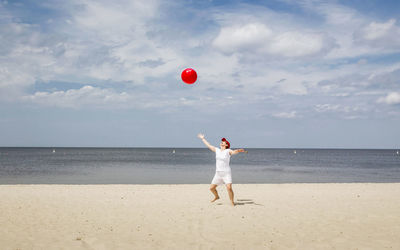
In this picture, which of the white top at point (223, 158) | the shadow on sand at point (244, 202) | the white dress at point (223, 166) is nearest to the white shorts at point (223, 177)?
the white dress at point (223, 166)

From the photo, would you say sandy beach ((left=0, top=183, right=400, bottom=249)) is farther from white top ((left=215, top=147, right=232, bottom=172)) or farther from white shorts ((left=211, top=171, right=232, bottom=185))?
→ white top ((left=215, top=147, right=232, bottom=172))

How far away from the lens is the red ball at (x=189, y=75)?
1002 centimetres

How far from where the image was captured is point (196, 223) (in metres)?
7.66

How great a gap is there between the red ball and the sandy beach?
3808 mm

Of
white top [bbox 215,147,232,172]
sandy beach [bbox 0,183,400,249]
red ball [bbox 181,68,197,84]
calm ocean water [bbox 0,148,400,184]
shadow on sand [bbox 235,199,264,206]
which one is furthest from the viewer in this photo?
calm ocean water [bbox 0,148,400,184]

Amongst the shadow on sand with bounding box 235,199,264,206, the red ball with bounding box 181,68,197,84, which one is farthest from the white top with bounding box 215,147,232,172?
the red ball with bounding box 181,68,197,84

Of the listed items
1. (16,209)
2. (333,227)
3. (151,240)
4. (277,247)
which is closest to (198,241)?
(151,240)

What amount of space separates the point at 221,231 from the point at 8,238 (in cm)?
413

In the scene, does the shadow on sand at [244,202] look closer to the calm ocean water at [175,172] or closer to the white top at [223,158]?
the white top at [223,158]

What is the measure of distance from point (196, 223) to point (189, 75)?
4.47m

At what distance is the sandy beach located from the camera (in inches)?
240

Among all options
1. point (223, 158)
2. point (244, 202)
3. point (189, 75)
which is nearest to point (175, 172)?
point (244, 202)

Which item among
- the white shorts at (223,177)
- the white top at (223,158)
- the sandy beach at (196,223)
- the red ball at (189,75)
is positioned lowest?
the sandy beach at (196,223)

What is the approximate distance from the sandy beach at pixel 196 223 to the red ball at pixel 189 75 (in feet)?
12.5
